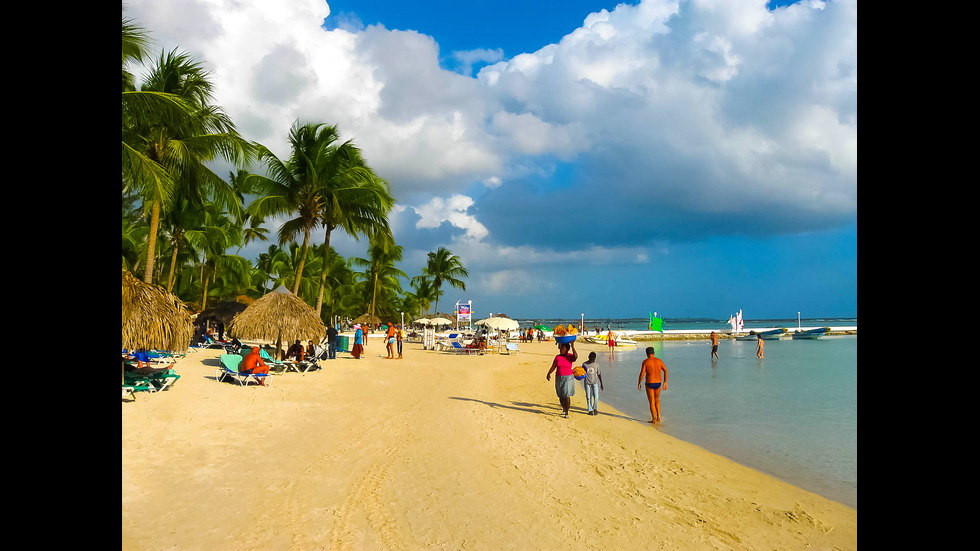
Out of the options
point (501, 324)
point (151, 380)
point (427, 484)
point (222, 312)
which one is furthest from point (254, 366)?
point (501, 324)

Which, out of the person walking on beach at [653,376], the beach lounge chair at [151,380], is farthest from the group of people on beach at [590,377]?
the beach lounge chair at [151,380]

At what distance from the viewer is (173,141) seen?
394 inches

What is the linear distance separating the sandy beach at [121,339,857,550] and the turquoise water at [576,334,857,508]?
2.34ft

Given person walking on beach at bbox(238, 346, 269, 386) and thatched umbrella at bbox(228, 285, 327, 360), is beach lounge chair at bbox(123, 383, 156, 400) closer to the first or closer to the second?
person walking on beach at bbox(238, 346, 269, 386)

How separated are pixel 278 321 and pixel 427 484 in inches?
392

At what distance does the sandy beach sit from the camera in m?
4.29

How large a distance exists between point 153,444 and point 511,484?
14.9ft

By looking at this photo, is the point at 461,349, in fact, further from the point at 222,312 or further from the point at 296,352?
the point at 296,352

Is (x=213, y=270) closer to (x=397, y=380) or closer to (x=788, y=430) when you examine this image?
(x=397, y=380)

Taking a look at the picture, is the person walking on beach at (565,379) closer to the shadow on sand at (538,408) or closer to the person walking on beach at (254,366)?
the shadow on sand at (538,408)

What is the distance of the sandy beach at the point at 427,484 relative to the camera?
429cm

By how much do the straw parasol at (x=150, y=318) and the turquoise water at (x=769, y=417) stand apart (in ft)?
28.6
